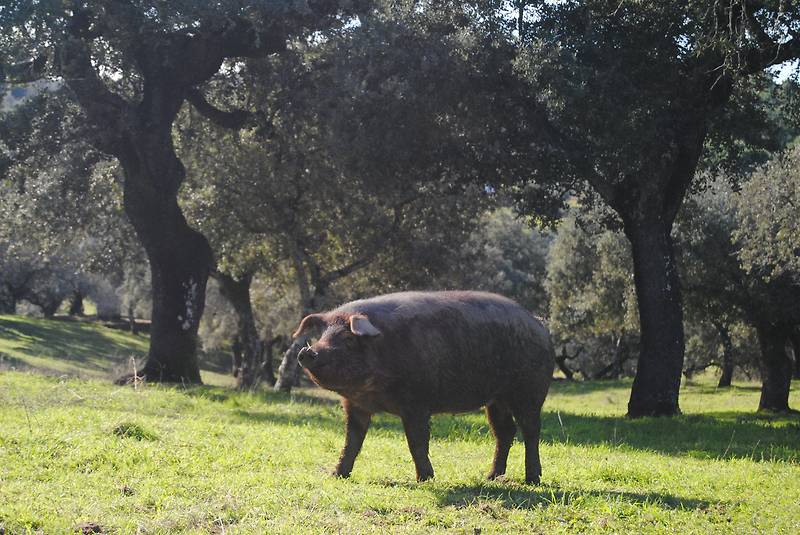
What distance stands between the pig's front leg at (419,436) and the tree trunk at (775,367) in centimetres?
2310

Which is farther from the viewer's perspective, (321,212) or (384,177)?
(321,212)

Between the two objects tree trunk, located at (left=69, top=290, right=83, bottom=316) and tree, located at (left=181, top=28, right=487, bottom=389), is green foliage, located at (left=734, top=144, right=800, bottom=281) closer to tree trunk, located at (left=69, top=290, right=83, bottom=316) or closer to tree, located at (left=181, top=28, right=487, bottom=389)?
tree, located at (left=181, top=28, right=487, bottom=389)

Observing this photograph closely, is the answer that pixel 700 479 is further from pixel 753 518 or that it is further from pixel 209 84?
pixel 209 84

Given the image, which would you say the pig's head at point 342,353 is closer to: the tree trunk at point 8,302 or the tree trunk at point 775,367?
the tree trunk at point 775,367

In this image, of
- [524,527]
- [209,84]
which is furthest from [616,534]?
[209,84]

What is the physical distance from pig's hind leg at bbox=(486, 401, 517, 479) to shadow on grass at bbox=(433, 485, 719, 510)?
0.81 meters

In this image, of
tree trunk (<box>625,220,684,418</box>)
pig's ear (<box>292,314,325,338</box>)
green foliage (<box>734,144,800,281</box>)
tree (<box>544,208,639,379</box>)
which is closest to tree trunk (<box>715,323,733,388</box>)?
tree (<box>544,208,639,379</box>)

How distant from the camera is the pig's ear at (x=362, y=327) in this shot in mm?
8219

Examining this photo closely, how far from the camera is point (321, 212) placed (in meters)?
28.5

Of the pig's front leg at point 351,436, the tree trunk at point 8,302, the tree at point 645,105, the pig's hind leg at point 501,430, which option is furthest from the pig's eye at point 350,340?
the tree trunk at point 8,302

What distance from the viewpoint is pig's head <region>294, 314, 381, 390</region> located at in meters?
8.22

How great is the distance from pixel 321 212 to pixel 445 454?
56.5 feet

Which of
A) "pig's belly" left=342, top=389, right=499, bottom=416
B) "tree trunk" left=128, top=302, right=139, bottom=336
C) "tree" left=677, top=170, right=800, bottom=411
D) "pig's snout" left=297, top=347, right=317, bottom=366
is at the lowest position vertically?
"tree trunk" left=128, top=302, right=139, bottom=336

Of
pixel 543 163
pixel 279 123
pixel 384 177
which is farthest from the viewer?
pixel 279 123
